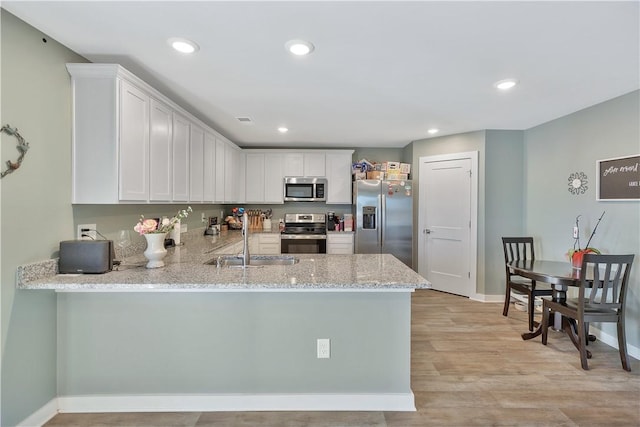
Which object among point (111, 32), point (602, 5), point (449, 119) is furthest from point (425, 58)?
point (111, 32)

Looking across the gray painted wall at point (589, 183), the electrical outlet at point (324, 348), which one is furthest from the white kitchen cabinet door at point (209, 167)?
the gray painted wall at point (589, 183)

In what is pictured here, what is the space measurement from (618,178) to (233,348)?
144 inches

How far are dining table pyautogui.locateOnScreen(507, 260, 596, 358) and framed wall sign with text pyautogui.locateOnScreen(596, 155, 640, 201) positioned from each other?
2.55 feet

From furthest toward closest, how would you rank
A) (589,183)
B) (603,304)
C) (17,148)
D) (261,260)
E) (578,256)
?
(589,183)
(578,256)
(261,260)
(603,304)
(17,148)

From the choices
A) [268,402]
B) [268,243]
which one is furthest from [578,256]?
[268,243]

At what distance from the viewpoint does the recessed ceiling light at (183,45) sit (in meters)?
1.92

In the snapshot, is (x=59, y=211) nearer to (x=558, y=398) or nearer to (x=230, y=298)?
(x=230, y=298)

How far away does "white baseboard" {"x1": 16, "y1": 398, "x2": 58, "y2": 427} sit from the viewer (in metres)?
1.77

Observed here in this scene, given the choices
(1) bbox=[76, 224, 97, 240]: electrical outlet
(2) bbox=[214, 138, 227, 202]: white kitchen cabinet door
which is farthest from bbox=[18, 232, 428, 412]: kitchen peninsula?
(2) bbox=[214, 138, 227, 202]: white kitchen cabinet door

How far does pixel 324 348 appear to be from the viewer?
199 centimetres

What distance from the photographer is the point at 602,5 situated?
1572 mm

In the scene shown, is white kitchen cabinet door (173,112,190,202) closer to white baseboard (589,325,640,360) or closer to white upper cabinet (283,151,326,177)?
white upper cabinet (283,151,326,177)

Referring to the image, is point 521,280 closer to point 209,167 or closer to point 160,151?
point 209,167

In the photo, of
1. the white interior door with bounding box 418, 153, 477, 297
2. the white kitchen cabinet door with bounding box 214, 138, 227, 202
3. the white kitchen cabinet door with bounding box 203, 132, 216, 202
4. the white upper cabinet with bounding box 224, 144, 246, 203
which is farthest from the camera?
the white upper cabinet with bounding box 224, 144, 246, 203
